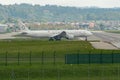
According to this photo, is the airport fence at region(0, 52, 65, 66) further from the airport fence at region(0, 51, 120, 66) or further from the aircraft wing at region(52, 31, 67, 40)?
the aircraft wing at region(52, 31, 67, 40)

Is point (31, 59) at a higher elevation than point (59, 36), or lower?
higher

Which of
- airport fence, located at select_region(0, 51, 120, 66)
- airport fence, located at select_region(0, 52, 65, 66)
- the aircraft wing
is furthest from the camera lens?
the aircraft wing

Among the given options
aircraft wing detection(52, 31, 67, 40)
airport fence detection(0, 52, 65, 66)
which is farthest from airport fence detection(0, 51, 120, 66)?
aircraft wing detection(52, 31, 67, 40)

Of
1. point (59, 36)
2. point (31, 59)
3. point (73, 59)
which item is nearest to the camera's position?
point (73, 59)

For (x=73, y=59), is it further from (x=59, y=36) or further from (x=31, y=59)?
(x=59, y=36)

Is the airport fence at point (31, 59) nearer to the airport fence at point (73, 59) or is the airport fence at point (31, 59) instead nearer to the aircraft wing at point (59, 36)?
the airport fence at point (73, 59)

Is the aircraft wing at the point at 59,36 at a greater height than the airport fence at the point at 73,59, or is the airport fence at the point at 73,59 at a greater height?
the airport fence at the point at 73,59

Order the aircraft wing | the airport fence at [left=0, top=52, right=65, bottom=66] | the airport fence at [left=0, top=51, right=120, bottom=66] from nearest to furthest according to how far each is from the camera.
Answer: the airport fence at [left=0, top=51, right=120, bottom=66]
the airport fence at [left=0, top=52, right=65, bottom=66]
the aircraft wing

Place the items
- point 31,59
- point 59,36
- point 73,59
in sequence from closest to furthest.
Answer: point 73,59 → point 31,59 → point 59,36

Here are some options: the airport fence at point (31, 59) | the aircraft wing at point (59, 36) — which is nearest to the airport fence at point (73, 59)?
the airport fence at point (31, 59)

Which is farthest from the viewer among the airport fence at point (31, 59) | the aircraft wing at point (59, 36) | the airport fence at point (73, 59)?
the aircraft wing at point (59, 36)

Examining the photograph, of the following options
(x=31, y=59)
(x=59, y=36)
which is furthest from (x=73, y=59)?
(x=59, y=36)

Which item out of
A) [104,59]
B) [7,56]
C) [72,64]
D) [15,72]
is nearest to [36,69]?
[15,72]

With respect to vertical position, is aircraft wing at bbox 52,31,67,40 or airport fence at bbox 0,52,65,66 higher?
airport fence at bbox 0,52,65,66
